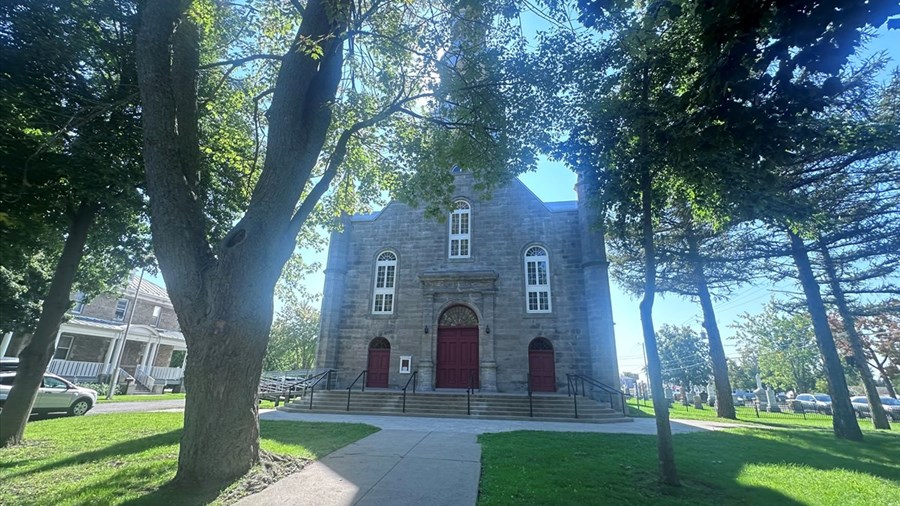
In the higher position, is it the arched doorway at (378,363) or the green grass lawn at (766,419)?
the arched doorway at (378,363)

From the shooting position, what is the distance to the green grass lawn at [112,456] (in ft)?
14.0

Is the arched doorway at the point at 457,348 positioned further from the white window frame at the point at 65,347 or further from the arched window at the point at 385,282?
the white window frame at the point at 65,347

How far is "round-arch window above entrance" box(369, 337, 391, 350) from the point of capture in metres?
17.9

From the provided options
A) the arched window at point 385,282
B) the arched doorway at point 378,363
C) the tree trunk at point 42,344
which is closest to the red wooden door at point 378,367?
the arched doorway at point 378,363

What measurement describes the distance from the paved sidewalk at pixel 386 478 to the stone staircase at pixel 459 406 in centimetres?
639

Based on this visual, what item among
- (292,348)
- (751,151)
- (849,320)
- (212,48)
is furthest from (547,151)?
(292,348)

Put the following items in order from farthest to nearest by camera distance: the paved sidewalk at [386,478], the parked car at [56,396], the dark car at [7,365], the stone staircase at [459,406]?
the dark car at [7,365] → the stone staircase at [459,406] → the parked car at [56,396] → the paved sidewalk at [386,478]

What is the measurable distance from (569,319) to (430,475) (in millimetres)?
12682

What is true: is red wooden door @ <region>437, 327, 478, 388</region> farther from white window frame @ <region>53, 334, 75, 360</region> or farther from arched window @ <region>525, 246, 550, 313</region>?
white window frame @ <region>53, 334, 75, 360</region>

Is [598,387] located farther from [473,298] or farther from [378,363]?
[378,363]

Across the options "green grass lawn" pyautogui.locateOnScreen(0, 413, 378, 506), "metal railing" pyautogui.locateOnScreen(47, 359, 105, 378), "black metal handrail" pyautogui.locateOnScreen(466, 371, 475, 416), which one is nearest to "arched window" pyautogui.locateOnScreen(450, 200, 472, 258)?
"black metal handrail" pyautogui.locateOnScreen(466, 371, 475, 416)

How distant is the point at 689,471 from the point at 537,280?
38.9ft

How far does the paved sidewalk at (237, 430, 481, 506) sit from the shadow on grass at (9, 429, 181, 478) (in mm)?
3519

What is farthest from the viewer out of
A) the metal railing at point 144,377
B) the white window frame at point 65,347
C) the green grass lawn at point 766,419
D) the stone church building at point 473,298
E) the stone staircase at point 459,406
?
the metal railing at point 144,377
